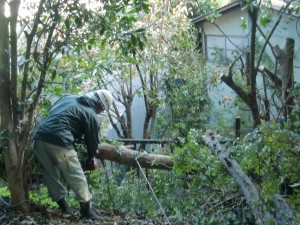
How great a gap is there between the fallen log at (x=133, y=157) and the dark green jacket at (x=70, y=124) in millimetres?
Answer: 904

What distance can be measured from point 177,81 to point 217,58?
145cm

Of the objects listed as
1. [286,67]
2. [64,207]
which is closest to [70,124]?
[64,207]

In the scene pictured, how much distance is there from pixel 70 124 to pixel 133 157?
Result: 159 cm

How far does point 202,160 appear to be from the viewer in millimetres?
5777

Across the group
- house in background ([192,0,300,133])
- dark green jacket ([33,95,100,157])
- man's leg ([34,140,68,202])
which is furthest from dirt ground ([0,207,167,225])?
house in background ([192,0,300,133])

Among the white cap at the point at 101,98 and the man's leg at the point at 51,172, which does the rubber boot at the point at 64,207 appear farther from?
the white cap at the point at 101,98

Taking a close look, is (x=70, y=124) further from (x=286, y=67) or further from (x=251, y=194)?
(x=286, y=67)

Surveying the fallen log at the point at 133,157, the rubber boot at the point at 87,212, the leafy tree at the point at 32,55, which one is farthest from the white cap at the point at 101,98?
the rubber boot at the point at 87,212

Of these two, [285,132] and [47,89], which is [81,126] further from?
[285,132]

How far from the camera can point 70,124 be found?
600cm

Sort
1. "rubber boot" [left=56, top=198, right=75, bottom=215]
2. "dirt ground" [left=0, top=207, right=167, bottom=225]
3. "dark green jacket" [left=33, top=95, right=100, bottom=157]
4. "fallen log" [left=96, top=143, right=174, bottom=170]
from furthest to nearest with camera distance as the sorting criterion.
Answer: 1. "fallen log" [left=96, top=143, right=174, bottom=170]
2. "rubber boot" [left=56, top=198, right=75, bottom=215]
3. "dark green jacket" [left=33, top=95, right=100, bottom=157]
4. "dirt ground" [left=0, top=207, right=167, bottom=225]

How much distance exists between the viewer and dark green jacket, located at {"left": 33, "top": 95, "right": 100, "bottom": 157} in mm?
5844

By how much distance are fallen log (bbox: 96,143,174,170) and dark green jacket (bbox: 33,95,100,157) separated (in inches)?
35.6

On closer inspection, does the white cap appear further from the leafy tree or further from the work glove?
the leafy tree
